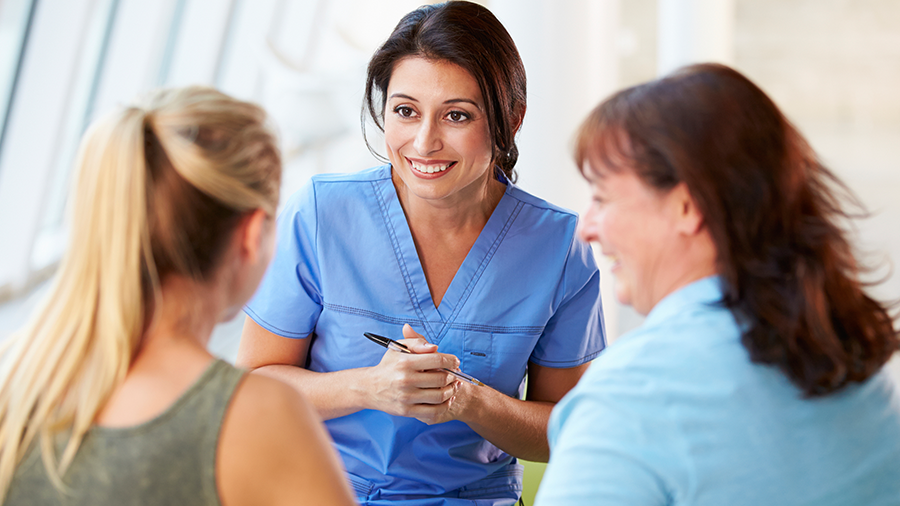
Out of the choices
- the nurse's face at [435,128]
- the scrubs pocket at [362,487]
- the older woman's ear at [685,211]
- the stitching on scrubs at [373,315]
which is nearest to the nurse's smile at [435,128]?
the nurse's face at [435,128]

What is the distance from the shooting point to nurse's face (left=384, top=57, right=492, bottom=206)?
4.58ft

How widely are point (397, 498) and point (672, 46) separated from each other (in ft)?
12.2

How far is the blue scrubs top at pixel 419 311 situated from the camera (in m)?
1.40

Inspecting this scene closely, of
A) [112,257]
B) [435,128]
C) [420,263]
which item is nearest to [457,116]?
[435,128]

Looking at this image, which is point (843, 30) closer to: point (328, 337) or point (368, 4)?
point (368, 4)

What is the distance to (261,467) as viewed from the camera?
0.77 metres

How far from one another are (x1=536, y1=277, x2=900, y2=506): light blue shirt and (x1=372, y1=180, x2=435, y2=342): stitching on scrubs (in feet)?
2.18

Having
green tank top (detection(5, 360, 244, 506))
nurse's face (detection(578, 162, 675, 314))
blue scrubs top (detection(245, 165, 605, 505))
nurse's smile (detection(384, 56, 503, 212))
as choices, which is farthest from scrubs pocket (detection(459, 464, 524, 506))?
green tank top (detection(5, 360, 244, 506))

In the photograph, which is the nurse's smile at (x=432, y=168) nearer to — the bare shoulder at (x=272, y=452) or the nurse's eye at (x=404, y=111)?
the nurse's eye at (x=404, y=111)

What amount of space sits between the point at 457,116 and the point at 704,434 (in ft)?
2.78

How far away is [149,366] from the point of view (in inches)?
31.7

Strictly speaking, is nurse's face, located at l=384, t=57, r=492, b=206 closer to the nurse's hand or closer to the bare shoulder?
the nurse's hand

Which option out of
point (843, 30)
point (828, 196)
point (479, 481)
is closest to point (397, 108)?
point (479, 481)

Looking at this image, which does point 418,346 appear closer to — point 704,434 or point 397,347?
point 397,347
